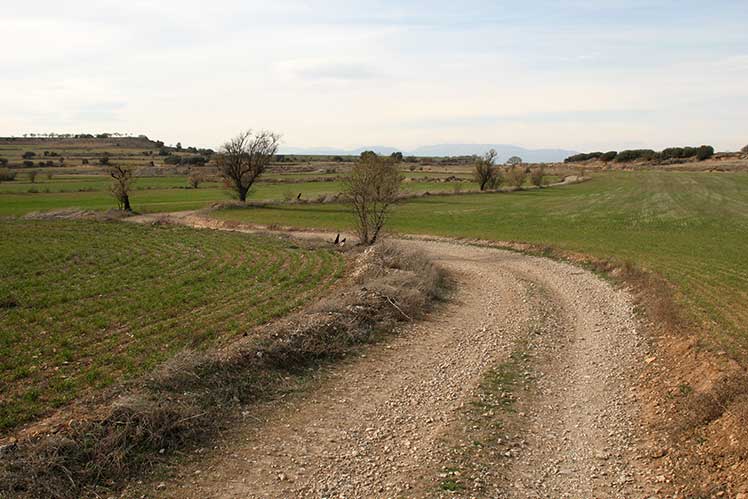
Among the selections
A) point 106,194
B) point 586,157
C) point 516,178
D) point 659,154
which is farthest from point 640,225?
point 586,157

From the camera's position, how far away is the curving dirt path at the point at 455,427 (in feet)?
26.1

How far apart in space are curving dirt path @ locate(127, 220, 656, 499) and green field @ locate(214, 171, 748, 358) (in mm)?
3389

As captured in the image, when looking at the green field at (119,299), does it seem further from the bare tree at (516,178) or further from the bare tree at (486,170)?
the bare tree at (516,178)

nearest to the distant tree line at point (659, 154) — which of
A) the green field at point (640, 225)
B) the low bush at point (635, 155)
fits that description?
the low bush at point (635, 155)

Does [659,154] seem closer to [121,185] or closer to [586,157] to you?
[586,157]

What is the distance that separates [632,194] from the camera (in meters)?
64.8

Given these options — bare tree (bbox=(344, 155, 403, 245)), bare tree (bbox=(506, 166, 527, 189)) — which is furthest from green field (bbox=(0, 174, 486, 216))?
bare tree (bbox=(344, 155, 403, 245))

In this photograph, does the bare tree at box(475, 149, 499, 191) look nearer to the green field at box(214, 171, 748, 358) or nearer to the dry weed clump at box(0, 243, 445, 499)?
the green field at box(214, 171, 748, 358)

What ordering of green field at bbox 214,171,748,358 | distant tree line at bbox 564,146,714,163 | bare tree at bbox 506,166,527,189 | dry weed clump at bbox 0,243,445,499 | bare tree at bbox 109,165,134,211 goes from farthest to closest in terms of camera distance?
1. distant tree line at bbox 564,146,714,163
2. bare tree at bbox 506,166,527,189
3. bare tree at bbox 109,165,134,211
4. green field at bbox 214,171,748,358
5. dry weed clump at bbox 0,243,445,499

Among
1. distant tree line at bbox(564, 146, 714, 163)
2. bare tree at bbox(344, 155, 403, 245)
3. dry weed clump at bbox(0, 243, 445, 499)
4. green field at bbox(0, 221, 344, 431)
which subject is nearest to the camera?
dry weed clump at bbox(0, 243, 445, 499)

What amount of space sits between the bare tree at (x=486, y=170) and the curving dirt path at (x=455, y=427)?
6374cm

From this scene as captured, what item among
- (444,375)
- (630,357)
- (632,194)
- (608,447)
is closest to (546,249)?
(630,357)

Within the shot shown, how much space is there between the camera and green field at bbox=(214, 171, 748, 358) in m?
17.0

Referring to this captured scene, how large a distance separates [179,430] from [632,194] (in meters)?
66.1
